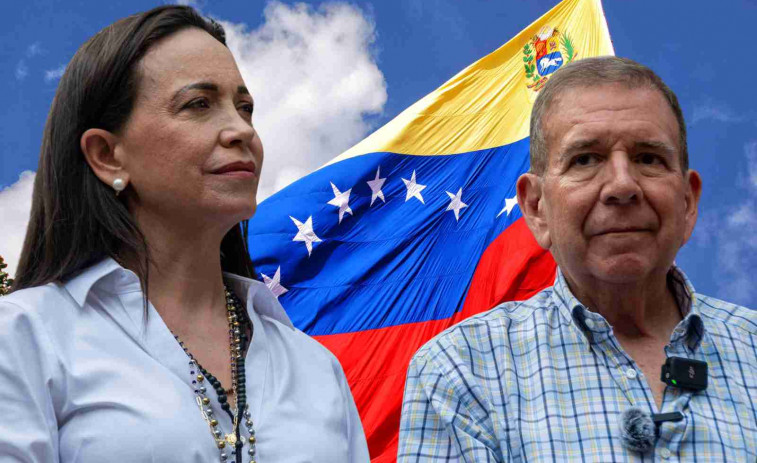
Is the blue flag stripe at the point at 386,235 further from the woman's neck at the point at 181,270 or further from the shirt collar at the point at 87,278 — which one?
the shirt collar at the point at 87,278

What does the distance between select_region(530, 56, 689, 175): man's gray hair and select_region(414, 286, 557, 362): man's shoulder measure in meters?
0.45

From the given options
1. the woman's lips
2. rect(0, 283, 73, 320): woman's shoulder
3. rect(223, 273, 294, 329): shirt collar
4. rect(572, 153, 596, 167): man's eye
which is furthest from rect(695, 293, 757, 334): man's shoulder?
rect(0, 283, 73, 320): woman's shoulder

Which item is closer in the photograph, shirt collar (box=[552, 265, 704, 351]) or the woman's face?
the woman's face

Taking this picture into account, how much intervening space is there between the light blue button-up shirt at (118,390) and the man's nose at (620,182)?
1.04 m

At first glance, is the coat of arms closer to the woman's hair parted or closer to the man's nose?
the man's nose

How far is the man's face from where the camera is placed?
2537 mm

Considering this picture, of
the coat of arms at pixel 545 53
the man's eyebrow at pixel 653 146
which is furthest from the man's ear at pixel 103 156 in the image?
the coat of arms at pixel 545 53

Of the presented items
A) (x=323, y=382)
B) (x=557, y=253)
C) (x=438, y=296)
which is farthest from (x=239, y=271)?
(x=438, y=296)

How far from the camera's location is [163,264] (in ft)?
8.33

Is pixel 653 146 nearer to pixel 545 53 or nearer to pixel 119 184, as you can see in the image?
pixel 119 184

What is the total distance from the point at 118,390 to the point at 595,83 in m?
1.69

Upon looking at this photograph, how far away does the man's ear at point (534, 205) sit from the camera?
2766 millimetres

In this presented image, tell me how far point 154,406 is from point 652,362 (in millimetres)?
1454

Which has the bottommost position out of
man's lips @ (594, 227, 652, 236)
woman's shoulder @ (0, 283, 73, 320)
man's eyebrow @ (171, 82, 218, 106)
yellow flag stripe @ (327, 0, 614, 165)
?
woman's shoulder @ (0, 283, 73, 320)
